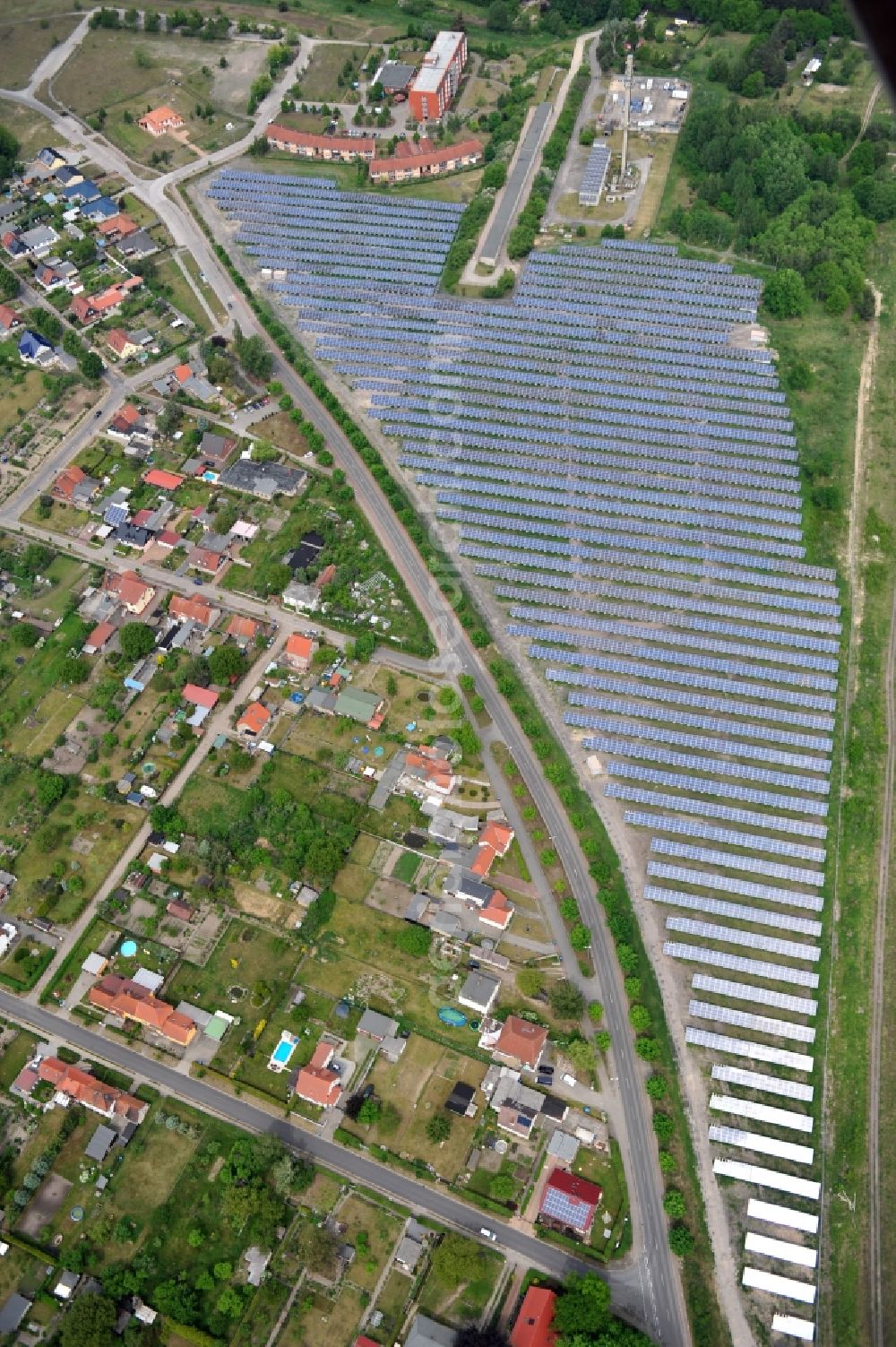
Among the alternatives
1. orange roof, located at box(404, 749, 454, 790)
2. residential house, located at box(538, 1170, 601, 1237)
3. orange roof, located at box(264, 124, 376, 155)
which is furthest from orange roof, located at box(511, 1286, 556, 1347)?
orange roof, located at box(264, 124, 376, 155)

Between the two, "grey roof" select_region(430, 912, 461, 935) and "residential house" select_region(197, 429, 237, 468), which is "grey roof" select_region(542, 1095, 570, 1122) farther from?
"residential house" select_region(197, 429, 237, 468)

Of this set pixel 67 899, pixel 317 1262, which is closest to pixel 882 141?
pixel 67 899

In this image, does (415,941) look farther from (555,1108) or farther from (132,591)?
(132,591)

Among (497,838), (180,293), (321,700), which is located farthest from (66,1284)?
(180,293)

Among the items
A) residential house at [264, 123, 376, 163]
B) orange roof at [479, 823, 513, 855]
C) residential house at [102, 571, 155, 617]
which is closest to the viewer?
orange roof at [479, 823, 513, 855]

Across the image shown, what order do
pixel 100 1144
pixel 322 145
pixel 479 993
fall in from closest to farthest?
pixel 100 1144 → pixel 479 993 → pixel 322 145

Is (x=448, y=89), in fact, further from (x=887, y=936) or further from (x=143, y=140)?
(x=887, y=936)
